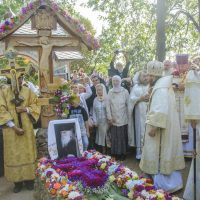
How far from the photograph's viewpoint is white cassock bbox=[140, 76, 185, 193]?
547 cm

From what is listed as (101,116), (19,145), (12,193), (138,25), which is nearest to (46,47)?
(19,145)

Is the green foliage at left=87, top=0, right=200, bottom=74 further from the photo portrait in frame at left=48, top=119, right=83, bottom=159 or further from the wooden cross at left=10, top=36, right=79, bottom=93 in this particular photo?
the photo portrait in frame at left=48, top=119, right=83, bottom=159

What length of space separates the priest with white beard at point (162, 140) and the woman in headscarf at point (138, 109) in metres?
1.96

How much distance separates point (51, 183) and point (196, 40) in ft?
52.2

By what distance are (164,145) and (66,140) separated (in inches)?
58.1

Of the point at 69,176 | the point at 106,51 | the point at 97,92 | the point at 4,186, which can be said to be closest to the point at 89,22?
the point at 106,51

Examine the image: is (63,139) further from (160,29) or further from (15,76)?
(160,29)

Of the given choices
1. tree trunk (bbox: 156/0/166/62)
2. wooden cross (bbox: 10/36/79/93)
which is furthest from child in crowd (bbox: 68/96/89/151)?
tree trunk (bbox: 156/0/166/62)

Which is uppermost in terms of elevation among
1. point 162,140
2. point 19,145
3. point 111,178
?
point 162,140

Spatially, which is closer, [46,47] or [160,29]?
[46,47]

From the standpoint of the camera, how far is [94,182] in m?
4.41

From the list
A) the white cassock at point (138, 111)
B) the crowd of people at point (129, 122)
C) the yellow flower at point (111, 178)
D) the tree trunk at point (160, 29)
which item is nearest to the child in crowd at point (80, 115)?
the crowd of people at point (129, 122)

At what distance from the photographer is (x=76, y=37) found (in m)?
6.89

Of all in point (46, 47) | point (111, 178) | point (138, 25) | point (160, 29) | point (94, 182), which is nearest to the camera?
point (94, 182)
